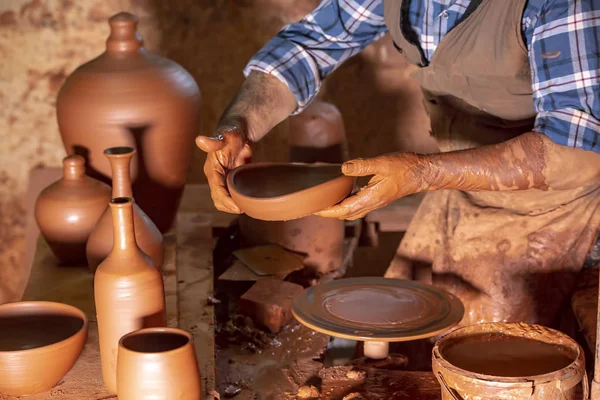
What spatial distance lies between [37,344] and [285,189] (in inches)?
32.8

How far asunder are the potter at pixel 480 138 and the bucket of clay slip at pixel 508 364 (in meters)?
0.44

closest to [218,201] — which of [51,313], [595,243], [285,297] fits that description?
[51,313]

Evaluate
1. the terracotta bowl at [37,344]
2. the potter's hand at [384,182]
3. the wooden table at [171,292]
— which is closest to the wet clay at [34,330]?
the terracotta bowl at [37,344]

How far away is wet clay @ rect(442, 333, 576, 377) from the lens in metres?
1.92

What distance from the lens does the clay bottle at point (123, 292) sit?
209 centimetres

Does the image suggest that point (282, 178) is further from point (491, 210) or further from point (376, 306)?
point (491, 210)

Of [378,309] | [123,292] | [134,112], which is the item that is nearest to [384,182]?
[378,309]

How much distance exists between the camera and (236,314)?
3098mm

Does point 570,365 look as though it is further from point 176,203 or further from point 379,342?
point 176,203

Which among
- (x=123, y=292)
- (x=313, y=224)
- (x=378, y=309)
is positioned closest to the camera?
(x=123, y=292)

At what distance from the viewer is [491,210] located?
9.52 feet

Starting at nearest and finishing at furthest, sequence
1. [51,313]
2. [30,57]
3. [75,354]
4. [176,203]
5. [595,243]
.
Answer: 1. [75,354]
2. [51,313]
3. [595,243]
4. [176,203]
5. [30,57]

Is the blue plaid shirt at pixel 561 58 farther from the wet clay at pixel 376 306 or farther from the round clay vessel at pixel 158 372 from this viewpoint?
the round clay vessel at pixel 158 372

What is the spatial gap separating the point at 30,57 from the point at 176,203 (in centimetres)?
137
